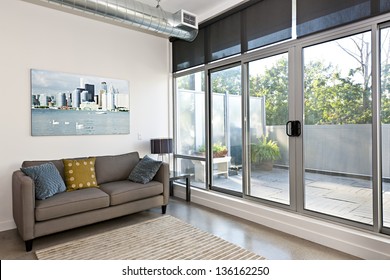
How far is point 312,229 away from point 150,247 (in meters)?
1.81

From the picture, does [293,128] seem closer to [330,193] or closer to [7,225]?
[330,193]

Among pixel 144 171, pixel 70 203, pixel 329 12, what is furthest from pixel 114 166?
pixel 329 12

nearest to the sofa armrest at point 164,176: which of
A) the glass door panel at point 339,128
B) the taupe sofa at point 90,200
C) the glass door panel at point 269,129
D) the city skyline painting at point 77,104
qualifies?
the taupe sofa at point 90,200

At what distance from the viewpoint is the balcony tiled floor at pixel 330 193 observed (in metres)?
2.56

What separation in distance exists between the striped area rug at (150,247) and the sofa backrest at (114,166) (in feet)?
3.12

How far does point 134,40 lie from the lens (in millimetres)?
4441

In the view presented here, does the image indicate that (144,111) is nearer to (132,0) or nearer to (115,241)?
(132,0)

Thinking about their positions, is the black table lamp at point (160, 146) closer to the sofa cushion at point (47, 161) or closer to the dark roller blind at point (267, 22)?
the sofa cushion at point (47, 161)

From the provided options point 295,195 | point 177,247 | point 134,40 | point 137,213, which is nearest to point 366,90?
point 295,195

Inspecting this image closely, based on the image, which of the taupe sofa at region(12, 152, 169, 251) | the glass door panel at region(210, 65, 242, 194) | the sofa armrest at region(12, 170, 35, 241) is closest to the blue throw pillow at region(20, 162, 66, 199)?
the taupe sofa at region(12, 152, 169, 251)

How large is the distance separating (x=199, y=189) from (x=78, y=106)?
2432 mm

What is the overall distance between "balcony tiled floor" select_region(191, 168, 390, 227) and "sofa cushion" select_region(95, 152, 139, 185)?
6.56 ft

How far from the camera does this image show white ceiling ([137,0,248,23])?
146 inches

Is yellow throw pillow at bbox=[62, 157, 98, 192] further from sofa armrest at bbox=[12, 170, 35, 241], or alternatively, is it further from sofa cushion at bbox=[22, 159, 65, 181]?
sofa armrest at bbox=[12, 170, 35, 241]
